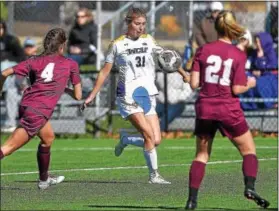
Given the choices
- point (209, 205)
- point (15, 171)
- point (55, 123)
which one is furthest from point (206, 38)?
point (209, 205)

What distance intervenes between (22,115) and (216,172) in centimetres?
360

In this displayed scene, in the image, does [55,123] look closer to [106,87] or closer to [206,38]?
[106,87]

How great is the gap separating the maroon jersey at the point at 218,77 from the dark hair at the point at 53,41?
2.61m

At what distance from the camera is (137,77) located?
47.2 ft

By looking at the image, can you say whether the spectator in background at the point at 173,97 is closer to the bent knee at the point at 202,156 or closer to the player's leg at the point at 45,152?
the player's leg at the point at 45,152

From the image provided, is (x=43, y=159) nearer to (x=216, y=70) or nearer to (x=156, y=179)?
(x=156, y=179)

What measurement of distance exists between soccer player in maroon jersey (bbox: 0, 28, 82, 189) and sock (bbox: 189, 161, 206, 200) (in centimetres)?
253

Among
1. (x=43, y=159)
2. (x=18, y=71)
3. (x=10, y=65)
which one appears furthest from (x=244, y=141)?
(x=10, y=65)

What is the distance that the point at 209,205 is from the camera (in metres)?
11.3

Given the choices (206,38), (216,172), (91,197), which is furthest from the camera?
(206,38)

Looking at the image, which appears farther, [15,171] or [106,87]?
[106,87]

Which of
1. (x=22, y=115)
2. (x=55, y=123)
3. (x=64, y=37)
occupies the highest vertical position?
(x=64, y=37)

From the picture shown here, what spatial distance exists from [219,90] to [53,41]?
2860mm

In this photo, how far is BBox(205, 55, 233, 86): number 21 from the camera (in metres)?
10.7
